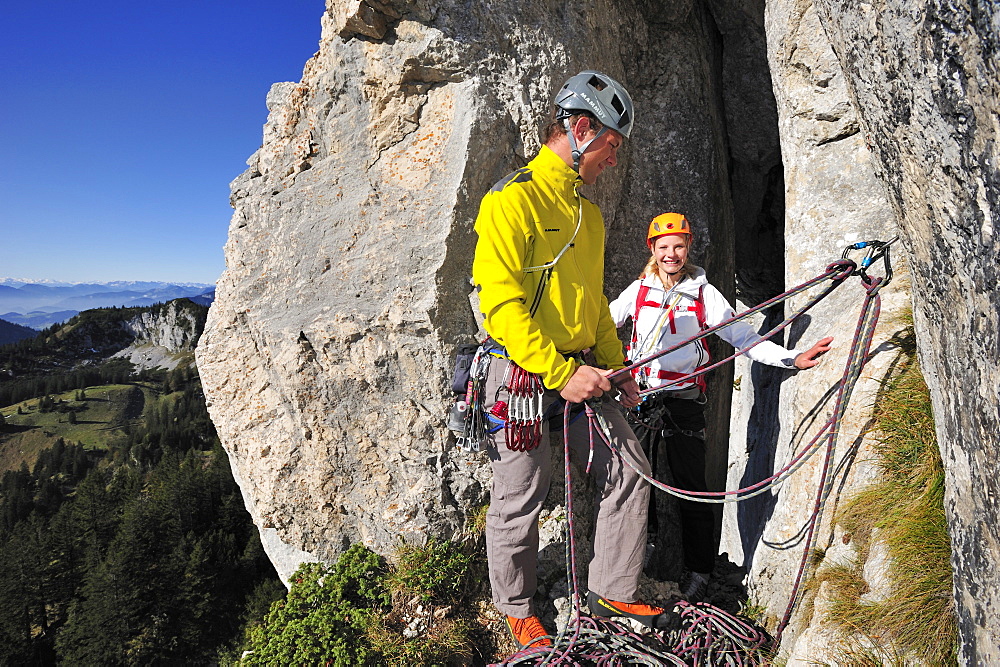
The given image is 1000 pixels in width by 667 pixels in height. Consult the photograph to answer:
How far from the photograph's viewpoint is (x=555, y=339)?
3.58 metres

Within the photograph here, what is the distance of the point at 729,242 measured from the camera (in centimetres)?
739

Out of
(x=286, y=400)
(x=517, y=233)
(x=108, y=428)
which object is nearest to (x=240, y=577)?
(x=286, y=400)

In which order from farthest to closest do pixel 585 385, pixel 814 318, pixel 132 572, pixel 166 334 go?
pixel 166 334
pixel 132 572
pixel 814 318
pixel 585 385

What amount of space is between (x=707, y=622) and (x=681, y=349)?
1870 mm

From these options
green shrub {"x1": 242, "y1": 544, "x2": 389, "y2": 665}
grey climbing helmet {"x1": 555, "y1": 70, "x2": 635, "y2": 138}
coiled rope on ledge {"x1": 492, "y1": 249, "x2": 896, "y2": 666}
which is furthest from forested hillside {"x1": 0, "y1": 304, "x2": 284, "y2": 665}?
grey climbing helmet {"x1": 555, "y1": 70, "x2": 635, "y2": 138}

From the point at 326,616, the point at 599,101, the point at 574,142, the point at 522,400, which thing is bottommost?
the point at 326,616

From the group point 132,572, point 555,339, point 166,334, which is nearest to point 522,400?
point 555,339

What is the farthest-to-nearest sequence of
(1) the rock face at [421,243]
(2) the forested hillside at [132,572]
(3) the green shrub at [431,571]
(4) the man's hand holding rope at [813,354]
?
(2) the forested hillside at [132,572]
(3) the green shrub at [431,571]
(1) the rock face at [421,243]
(4) the man's hand holding rope at [813,354]

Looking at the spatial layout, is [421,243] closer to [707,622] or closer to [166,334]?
[707,622]

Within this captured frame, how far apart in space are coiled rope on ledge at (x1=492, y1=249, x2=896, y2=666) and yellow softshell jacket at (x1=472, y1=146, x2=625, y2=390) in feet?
1.51

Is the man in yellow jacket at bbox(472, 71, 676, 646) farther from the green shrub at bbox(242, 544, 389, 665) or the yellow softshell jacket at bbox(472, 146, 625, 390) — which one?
the green shrub at bbox(242, 544, 389, 665)

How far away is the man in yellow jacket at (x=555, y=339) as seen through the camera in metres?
3.34

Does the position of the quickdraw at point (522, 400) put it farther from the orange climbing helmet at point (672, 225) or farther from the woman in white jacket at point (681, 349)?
the orange climbing helmet at point (672, 225)

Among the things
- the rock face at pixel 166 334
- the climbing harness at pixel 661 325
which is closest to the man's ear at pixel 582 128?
the climbing harness at pixel 661 325
